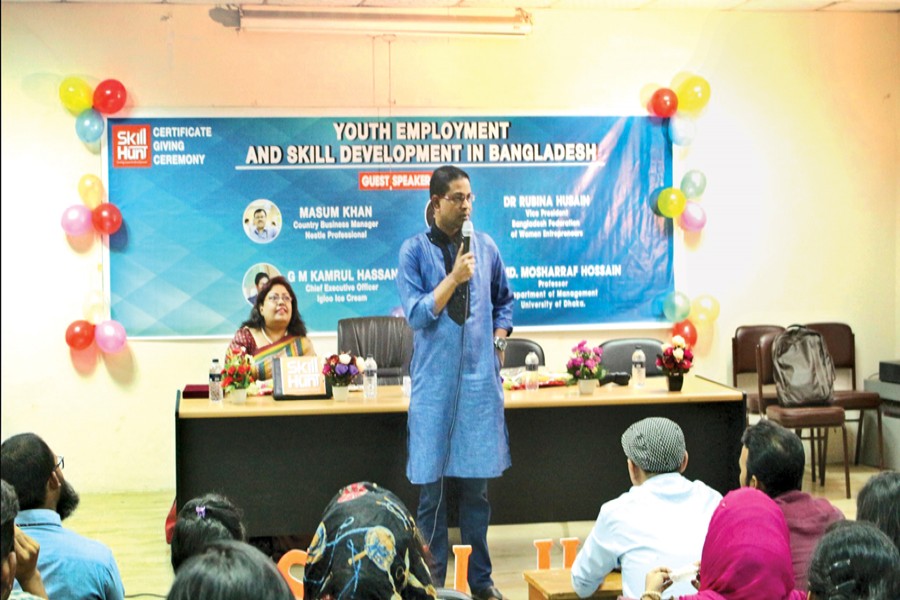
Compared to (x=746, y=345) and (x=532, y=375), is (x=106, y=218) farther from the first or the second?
(x=746, y=345)

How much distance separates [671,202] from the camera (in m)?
6.95

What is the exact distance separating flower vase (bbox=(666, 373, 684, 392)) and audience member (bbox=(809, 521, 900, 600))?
321 centimetres

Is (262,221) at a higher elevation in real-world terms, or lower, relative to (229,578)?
higher

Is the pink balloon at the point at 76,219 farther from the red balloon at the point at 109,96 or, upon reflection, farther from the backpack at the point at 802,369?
the backpack at the point at 802,369

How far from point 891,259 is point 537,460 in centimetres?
353

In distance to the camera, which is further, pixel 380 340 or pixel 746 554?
pixel 380 340

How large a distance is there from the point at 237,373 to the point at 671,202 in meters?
3.18

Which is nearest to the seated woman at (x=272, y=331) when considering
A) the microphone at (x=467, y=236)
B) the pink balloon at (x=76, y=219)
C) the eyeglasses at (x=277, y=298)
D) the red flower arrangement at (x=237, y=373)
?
the eyeglasses at (x=277, y=298)

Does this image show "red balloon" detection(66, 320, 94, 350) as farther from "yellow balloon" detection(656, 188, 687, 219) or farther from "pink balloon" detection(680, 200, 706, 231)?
"pink balloon" detection(680, 200, 706, 231)

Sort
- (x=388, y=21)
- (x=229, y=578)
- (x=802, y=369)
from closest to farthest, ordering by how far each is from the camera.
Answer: (x=229, y=578)
(x=802, y=369)
(x=388, y=21)

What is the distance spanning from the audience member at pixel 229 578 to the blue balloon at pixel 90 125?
5608 millimetres

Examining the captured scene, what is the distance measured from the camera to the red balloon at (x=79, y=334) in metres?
6.56

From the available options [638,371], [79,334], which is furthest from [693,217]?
[79,334]

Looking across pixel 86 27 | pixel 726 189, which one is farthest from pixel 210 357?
pixel 726 189
